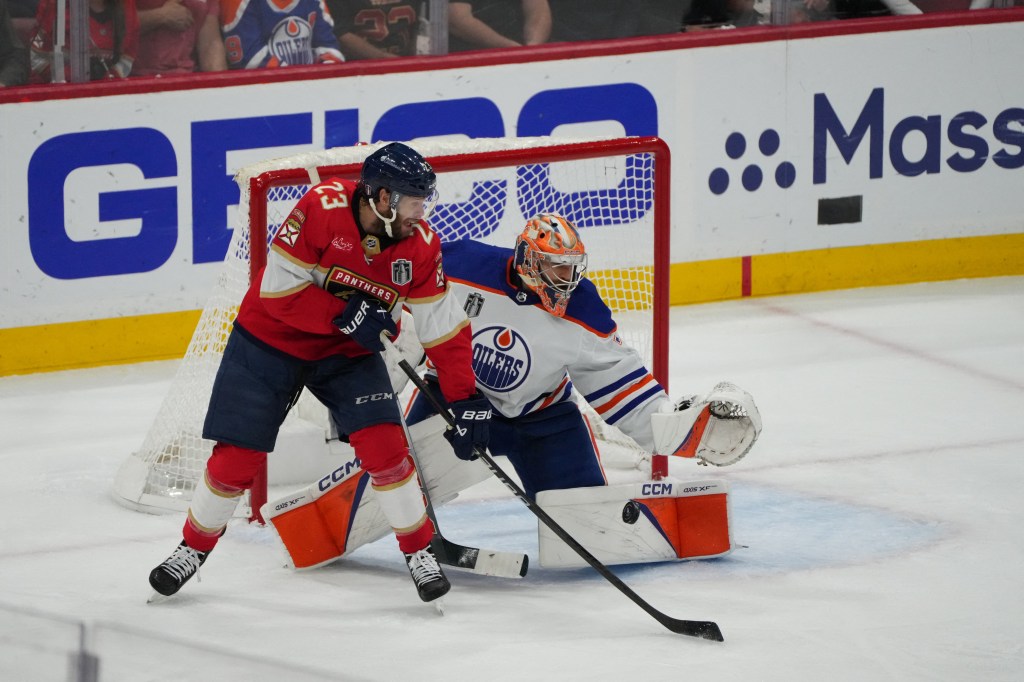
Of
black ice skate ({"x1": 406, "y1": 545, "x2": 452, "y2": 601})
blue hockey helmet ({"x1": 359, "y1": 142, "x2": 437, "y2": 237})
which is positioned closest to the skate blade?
black ice skate ({"x1": 406, "y1": 545, "x2": 452, "y2": 601})

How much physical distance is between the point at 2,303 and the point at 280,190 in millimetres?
1232

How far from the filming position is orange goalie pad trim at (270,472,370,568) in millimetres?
3904

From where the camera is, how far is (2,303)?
557cm

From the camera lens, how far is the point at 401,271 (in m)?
3.51

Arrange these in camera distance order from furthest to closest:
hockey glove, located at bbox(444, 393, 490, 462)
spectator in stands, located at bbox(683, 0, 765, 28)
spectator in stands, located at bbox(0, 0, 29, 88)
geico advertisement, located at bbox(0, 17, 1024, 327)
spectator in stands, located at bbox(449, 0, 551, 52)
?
spectator in stands, located at bbox(683, 0, 765, 28)
spectator in stands, located at bbox(449, 0, 551, 52)
geico advertisement, located at bbox(0, 17, 1024, 327)
spectator in stands, located at bbox(0, 0, 29, 88)
hockey glove, located at bbox(444, 393, 490, 462)

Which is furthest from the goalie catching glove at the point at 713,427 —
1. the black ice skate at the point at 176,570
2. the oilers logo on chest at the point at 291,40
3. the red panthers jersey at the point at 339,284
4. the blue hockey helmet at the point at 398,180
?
the oilers logo on chest at the point at 291,40

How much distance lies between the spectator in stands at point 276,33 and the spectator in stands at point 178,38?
0.15 ft

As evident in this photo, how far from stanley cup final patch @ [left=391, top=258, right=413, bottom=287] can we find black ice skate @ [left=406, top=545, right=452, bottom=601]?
63cm

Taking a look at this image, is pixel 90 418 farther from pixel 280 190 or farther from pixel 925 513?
pixel 925 513

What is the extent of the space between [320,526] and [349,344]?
0.54 m

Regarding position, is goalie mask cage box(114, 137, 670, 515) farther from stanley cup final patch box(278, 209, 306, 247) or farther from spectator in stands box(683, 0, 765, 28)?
spectator in stands box(683, 0, 765, 28)

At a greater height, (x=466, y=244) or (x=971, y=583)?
(x=466, y=244)

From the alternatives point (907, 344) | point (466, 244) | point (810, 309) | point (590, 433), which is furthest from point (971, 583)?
point (810, 309)

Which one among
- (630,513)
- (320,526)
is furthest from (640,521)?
(320,526)
